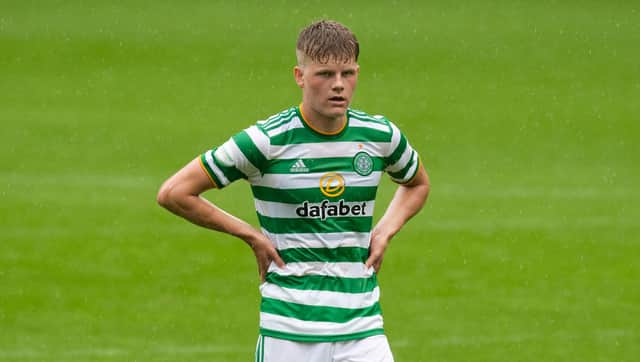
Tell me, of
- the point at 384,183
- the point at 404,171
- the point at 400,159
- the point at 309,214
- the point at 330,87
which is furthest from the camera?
the point at 384,183

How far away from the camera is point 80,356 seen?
416 inches

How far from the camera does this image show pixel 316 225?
6.16m

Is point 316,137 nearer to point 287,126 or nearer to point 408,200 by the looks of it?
point 287,126

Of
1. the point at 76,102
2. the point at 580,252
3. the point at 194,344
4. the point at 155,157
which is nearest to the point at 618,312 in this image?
the point at 580,252

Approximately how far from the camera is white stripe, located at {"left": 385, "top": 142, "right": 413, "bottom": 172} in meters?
6.53

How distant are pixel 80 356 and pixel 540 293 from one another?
4217 mm

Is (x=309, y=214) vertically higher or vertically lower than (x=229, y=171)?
lower

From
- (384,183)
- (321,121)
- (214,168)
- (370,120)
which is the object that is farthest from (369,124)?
(384,183)

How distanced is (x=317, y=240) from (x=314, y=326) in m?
0.38

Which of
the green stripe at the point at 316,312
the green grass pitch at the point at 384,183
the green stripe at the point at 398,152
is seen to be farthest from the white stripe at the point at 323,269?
the green grass pitch at the point at 384,183

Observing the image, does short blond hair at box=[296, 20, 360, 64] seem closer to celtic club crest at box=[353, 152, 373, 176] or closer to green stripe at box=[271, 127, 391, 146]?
green stripe at box=[271, 127, 391, 146]

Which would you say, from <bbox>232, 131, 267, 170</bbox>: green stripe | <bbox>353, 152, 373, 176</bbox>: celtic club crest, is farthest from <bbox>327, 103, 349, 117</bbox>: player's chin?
<bbox>232, 131, 267, 170</bbox>: green stripe

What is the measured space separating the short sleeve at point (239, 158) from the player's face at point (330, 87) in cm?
28

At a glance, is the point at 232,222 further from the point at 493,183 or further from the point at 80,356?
the point at 493,183
